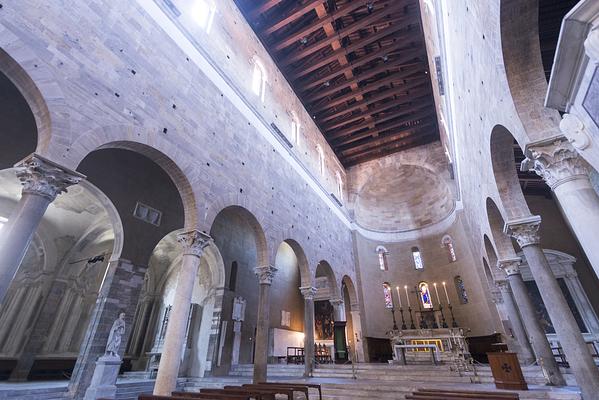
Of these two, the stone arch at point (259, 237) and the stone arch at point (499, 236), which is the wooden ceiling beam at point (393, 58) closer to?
the stone arch at point (499, 236)

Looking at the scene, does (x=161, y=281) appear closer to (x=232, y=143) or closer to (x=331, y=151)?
(x=232, y=143)

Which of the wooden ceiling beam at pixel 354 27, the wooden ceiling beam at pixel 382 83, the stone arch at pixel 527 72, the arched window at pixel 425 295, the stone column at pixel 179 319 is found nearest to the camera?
the stone arch at pixel 527 72

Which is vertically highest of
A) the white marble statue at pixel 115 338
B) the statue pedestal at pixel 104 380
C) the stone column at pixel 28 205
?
the stone column at pixel 28 205

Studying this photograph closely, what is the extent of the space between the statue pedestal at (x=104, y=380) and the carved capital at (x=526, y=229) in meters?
9.34

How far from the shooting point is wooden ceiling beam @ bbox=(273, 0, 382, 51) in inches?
450

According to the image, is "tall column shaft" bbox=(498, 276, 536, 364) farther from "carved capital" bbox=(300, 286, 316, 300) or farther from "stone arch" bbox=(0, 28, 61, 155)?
"stone arch" bbox=(0, 28, 61, 155)

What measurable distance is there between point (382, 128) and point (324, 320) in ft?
39.0

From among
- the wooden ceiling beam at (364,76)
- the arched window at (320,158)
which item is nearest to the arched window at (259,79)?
the wooden ceiling beam at (364,76)

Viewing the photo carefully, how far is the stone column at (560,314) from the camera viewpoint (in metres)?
4.50

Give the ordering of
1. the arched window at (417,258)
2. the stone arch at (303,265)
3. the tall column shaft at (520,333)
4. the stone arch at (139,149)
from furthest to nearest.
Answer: the arched window at (417,258) → the stone arch at (303,265) → the tall column shaft at (520,333) → the stone arch at (139,149)

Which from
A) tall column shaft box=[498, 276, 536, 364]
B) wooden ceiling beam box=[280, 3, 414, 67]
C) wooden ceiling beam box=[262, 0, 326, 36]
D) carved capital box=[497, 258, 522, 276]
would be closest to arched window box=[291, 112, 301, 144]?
wooden ceiling beam box=[280, 3, 414, 67]

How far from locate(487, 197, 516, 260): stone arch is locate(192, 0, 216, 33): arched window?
10109 millimetres

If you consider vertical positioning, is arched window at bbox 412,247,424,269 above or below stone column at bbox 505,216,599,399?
above

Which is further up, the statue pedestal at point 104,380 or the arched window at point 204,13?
the arched window at point 204,13
